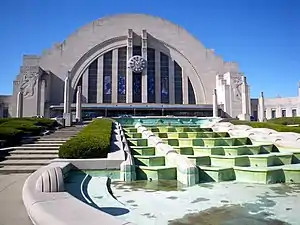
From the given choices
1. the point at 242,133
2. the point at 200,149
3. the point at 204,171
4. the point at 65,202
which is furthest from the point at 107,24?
the point at 65,202

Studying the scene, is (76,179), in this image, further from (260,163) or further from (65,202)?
(260,163)

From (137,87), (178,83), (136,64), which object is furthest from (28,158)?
(178,83)

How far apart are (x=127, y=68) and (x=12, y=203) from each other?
39881 mm

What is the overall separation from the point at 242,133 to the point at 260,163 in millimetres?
7256

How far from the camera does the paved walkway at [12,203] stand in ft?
11.5

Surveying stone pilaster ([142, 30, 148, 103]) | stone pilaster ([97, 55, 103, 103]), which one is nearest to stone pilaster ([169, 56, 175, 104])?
stone pilaster ([142, 30, 148, 103])

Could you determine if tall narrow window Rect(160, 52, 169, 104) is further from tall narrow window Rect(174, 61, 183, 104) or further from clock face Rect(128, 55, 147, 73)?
clock face Rect(128, 55, 147, 73)

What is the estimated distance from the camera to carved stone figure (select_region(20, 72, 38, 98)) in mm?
39844

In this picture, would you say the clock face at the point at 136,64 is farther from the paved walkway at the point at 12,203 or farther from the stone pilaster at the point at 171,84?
the paved walkway at the point at 12,203

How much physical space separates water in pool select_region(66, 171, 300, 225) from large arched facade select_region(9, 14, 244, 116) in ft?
111

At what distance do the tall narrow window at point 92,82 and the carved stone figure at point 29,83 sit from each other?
8155mm

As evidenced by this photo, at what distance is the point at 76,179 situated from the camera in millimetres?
6277

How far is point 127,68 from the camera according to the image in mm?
43250

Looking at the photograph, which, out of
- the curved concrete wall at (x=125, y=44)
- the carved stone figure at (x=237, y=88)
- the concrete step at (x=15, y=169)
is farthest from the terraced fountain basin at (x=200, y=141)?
the curved concrete wall at (x=125, y=44)
